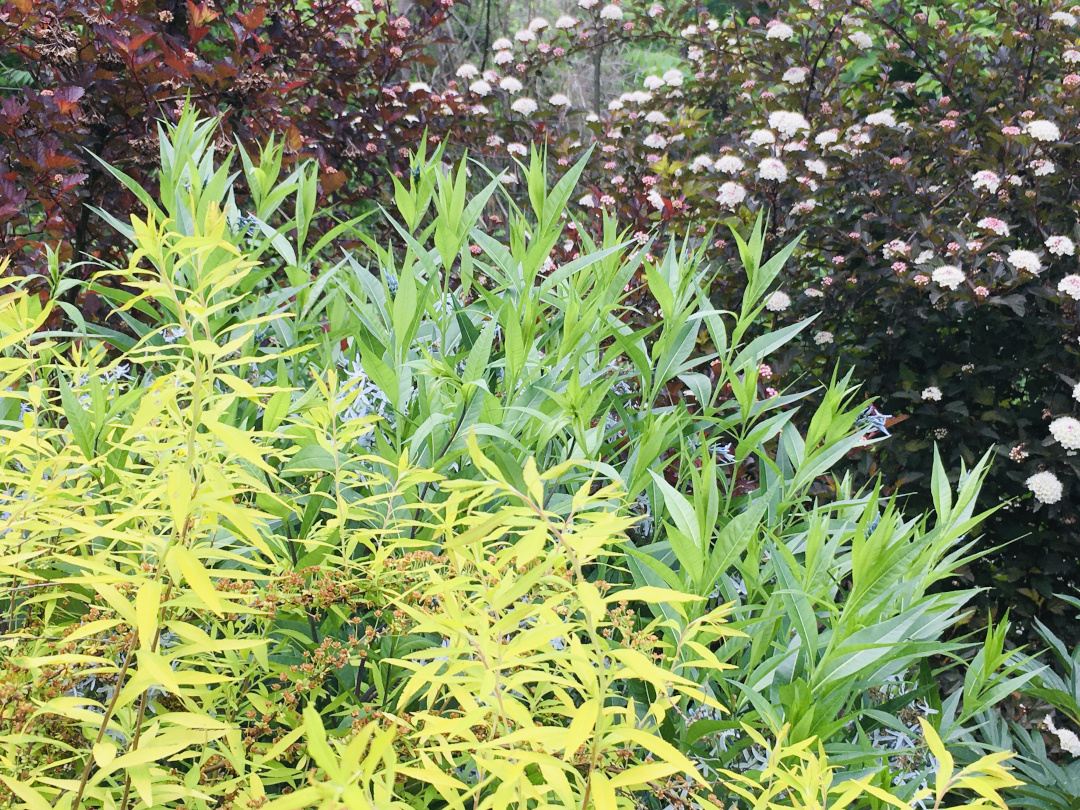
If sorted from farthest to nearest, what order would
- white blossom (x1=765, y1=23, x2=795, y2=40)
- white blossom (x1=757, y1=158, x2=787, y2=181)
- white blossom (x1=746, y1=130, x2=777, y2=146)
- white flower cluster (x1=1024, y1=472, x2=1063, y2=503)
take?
white blossom (x1=765, y1=23, x2=795, y2=40) → white blossom (x1=746, y1=130, x2=777, y2=146) → white blossom (x1=757, y1=158, x2=787, y2=181) → white flower cluster (x1=1024, y1=472, x2=1063, y2=503)

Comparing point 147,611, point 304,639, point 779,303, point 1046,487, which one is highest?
point 147,611

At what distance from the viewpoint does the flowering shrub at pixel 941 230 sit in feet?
10.6

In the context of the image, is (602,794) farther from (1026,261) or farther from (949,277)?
(1026,261)

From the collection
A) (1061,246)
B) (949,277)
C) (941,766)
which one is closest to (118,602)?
(941,766)

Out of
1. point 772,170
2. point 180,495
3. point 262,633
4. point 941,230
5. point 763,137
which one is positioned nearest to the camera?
point 180,495

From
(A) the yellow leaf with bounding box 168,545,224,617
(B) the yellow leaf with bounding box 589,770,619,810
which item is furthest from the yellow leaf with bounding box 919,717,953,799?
(A) the yellow leaf with bounding box 168,545,224,617

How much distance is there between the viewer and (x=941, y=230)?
335 cm

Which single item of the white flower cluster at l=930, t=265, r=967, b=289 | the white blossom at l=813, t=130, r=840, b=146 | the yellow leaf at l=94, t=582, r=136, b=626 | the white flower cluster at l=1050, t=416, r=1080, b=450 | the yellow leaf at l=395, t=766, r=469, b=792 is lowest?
the white flower cluster at l=1050, t=416, r=1080, b=450

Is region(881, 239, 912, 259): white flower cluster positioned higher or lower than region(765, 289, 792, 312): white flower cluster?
higher

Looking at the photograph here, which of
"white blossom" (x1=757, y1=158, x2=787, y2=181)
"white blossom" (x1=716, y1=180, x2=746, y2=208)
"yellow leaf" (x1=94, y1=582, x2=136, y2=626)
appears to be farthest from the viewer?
"white blossom" (x1=716, y1=180, x2=746, y2=208)

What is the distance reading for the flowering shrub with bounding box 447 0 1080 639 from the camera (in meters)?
3.24

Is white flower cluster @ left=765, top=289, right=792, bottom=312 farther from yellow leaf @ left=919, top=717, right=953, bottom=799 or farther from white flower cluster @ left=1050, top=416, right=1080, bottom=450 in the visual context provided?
yellow leaf @ left=919, top=717, right=953, bottom=799

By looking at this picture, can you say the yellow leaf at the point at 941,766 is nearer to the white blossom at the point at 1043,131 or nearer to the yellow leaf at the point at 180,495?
the yellow leaf at the point at 180,495

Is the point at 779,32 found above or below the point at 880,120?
above
